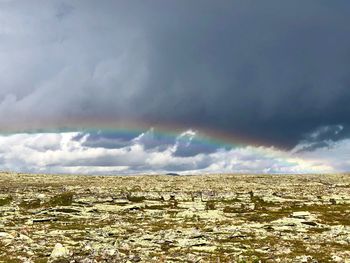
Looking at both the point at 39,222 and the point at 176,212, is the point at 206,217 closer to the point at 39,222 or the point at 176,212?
the point at 176,212

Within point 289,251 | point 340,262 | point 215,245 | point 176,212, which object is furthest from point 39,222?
point 340,262

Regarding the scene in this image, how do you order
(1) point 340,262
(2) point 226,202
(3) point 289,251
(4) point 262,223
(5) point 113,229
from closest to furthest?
(1) point 340,262 < (3) point 289,251 < (5) point 113,229 < (4) point 262,223 < (2) point 226,202

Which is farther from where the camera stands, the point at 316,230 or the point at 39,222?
the point at 39,222

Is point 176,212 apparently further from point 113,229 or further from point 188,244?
point 188,244

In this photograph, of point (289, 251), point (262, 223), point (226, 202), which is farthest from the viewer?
point (226, 202)

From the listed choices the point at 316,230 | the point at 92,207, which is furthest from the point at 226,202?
the point at 316,230

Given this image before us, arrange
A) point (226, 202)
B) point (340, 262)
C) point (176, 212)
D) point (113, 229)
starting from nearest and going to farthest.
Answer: point (340, 262) → point (113, 229) → point (176, 212) → point (226, 202)
